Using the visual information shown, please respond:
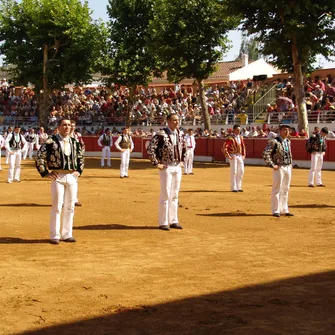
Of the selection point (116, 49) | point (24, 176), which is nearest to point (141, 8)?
point (116, 49)

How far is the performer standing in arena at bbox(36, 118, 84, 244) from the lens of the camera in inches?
399

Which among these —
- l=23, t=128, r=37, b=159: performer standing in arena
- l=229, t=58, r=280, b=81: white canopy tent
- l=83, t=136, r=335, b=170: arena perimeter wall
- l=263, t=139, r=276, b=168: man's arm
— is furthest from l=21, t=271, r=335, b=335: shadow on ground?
l=229, t=58, r=280, b=81: white canopy tent

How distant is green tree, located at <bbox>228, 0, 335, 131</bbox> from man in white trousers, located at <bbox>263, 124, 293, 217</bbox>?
17167 millimetres

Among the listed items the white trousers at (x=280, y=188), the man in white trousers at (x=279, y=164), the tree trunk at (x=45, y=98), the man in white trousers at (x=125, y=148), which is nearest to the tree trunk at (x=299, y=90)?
the man in white trousers at (x=125, y=148)

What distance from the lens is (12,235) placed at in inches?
433

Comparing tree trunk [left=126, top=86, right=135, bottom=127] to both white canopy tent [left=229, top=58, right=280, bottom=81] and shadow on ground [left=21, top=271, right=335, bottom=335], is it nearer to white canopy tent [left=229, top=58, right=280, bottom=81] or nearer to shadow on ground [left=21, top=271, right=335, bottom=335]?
white canopy tent [left=229, top=58, right=280, bottom=81]

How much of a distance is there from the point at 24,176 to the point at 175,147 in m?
14.5

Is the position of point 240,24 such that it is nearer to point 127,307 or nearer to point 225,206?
point 225,206

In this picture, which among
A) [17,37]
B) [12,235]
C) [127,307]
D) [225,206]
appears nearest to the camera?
[127,307]

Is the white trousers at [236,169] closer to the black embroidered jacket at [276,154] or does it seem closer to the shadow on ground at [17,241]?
the black embroidered jacket at [276,154]

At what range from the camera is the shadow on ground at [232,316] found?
5.87 metres

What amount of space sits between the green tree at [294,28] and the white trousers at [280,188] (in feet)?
57.1

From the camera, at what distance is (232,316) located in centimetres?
633

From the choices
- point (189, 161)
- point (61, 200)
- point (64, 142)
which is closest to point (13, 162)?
point (189, 161)
